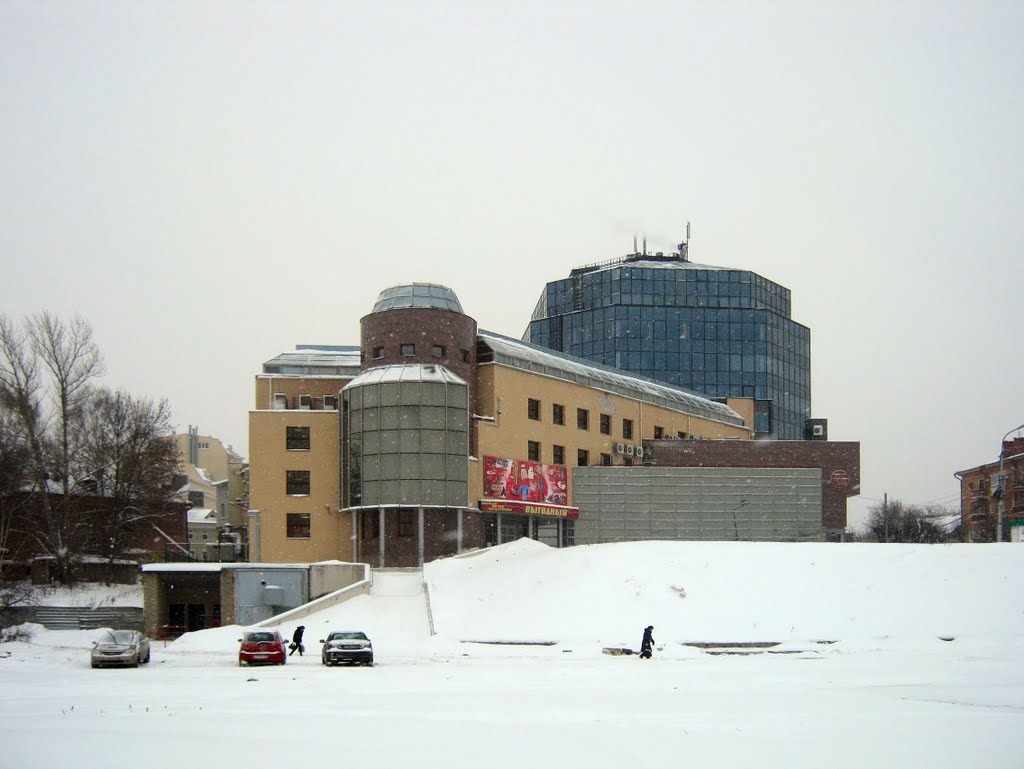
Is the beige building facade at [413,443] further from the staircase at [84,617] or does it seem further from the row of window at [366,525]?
the staircase at [84,617]

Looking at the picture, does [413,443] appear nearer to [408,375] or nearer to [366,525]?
[408,375]

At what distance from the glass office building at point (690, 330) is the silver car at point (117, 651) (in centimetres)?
10565

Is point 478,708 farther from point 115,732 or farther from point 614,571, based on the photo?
point 614,571

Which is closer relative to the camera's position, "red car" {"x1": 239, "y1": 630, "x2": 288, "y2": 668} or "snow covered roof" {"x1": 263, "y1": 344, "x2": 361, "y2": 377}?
"red car" {"x1": 239, "y1": 630, "x2": 288, "y2": 668}

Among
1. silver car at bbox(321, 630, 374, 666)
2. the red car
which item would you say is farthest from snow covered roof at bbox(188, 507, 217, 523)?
silver car at bbox(321, 630, 374, 666)

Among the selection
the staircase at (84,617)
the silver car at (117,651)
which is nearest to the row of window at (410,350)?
the staircase at (84,617)

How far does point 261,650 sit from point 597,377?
3975 cm

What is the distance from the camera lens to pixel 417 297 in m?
59.5

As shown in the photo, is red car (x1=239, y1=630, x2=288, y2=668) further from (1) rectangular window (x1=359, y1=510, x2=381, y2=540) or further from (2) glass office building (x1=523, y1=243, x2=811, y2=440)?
(2) glass office building (x1=523, y1=243, x2=811, y2=440)

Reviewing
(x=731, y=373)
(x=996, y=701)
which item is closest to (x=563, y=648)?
(x=996, y=701)

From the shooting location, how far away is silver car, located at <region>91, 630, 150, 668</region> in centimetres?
3350

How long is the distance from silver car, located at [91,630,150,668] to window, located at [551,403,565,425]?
34.7m

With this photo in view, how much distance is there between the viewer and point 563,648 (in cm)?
3947

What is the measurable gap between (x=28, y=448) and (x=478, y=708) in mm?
52775
